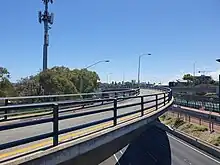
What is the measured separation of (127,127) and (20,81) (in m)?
50.8

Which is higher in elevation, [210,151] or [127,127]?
[127,127]

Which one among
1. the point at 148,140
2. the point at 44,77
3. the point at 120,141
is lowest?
the point at 148,140

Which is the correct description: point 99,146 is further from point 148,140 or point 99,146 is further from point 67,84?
point 67,84

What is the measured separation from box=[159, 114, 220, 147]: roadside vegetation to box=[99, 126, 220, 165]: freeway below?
2331 mm

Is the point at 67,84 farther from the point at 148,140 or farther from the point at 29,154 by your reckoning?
the point at 29,154

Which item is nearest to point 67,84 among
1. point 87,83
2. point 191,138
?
point 87,83

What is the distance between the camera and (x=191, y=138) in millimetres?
37219

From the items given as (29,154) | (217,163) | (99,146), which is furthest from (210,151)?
(29,154)

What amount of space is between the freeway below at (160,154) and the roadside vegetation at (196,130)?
233 cm

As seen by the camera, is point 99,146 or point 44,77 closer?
point 99,146

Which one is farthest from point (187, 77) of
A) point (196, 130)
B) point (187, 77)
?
point (196, 130)

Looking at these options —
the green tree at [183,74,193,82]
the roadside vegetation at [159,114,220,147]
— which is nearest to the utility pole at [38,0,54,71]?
the roadside vegetation at [159,114,220,147]

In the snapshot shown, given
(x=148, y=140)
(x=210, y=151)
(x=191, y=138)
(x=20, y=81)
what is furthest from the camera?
(x=20, y=81)

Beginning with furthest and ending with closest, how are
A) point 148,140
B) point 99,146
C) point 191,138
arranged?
point 148,140
point 191,138
point 99,146
